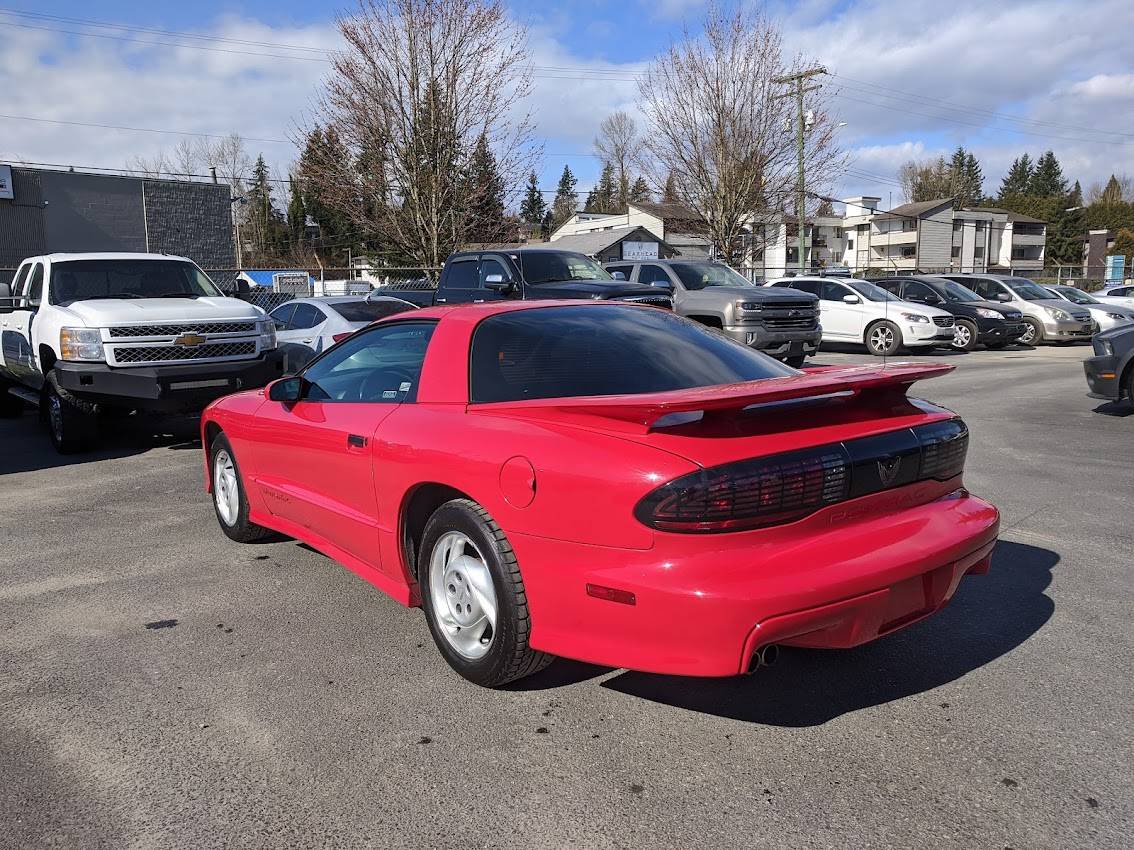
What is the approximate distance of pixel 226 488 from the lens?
5.53 meters

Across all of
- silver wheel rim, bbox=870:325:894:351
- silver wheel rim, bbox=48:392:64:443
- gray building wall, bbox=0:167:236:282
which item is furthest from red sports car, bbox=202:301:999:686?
gray building wall, bbox=0:167:236:282

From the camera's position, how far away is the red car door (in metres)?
3.96

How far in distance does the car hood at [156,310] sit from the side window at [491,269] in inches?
164

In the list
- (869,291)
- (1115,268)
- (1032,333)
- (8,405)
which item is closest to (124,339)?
(8,405)

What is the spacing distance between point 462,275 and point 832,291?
31.5 feet

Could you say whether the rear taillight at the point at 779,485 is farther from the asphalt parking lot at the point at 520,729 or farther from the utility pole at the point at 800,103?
the utility pole at the point at 800,103

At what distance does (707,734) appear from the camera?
308 cm

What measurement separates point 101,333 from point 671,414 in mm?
7460

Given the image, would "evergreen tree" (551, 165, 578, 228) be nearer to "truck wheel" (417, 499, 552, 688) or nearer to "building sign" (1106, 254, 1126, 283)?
"building sign" (1106, 254, 1126, 283)

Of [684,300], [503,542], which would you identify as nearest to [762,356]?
[503,542]

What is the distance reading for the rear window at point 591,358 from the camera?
356 centimetres

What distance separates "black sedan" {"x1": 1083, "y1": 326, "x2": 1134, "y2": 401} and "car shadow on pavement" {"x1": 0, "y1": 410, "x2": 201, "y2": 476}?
997cm

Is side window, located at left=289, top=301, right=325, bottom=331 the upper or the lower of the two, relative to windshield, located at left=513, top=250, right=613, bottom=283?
lower

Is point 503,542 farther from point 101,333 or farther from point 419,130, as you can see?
point 419,130
